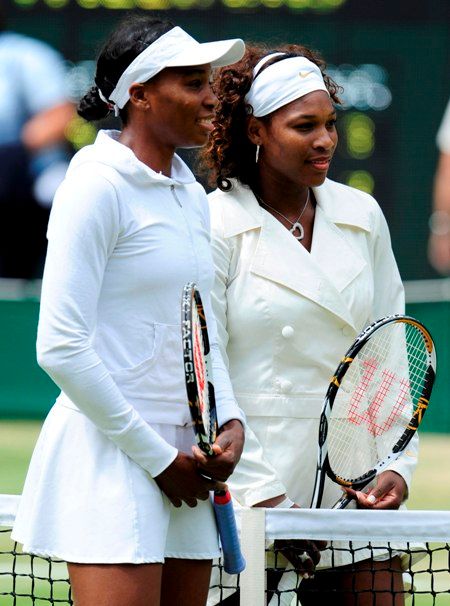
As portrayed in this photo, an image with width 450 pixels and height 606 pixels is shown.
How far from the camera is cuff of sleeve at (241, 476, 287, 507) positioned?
3.05m

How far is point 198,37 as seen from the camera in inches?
337

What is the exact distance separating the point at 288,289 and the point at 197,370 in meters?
0.70

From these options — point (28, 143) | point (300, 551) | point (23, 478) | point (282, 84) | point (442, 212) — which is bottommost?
point (23, 478)

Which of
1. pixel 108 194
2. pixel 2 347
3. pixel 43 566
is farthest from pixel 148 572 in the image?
pixel 2 347

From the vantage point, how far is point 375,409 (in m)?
3.24

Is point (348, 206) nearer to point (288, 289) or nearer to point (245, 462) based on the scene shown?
point (288, 289)

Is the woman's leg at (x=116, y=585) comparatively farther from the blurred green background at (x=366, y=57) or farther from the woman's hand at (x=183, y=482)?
the blurred green background at (x=366, y=57)

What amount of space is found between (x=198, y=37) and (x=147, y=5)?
1.20 ft

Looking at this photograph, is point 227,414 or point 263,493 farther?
point 263,493

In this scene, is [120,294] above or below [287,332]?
above

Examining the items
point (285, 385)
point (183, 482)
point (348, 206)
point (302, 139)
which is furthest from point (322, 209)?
point (183, 482)

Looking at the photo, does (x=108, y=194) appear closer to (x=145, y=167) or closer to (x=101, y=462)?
(x=145, y=167)

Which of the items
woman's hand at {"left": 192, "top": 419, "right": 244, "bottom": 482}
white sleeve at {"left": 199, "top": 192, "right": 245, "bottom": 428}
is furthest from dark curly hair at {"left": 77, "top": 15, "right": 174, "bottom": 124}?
woman's hand at {"left": 192, "top": 419, "right": 244, "bottom": 482}

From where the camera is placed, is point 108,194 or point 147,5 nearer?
point 108,194
